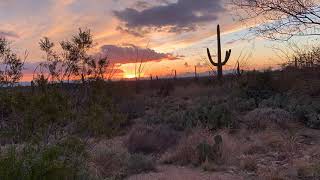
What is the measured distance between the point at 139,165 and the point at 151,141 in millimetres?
3418

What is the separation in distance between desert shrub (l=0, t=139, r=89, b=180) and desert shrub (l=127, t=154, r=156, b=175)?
340 cm

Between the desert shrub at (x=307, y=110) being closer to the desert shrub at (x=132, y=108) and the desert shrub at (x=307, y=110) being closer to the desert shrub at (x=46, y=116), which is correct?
the desert shrub at (x=132, y=108)

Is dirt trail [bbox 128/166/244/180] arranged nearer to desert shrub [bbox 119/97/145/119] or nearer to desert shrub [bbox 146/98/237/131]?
desert shrub [bbox 146/98/237/131]

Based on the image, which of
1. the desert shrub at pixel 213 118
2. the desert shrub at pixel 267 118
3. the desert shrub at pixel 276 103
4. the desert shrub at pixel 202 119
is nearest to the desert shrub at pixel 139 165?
the desert shrub at pixel 202 119

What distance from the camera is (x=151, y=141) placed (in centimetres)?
1477

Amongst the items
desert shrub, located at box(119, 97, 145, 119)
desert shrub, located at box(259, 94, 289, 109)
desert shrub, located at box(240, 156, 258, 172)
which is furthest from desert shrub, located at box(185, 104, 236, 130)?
desert shrub, located at box(240, 156, 258, 172)

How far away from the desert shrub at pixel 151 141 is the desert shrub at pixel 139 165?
2.57 metres

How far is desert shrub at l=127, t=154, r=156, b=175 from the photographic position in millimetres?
11260

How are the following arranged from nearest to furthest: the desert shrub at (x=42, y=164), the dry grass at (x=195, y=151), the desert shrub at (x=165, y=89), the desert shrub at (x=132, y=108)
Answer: the desert shrub at (x=42, y=164)
the dry grass at (x=195, y=151)
the desert shrub at (x=132, y=108)
the desert shrub at (x=165, y=89)

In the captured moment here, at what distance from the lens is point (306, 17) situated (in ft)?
42.1

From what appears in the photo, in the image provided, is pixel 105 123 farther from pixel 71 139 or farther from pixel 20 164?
pixel 20 164

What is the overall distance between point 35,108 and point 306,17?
294 inches

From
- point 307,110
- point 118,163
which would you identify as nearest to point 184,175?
point 118,163

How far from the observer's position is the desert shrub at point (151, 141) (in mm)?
14484
